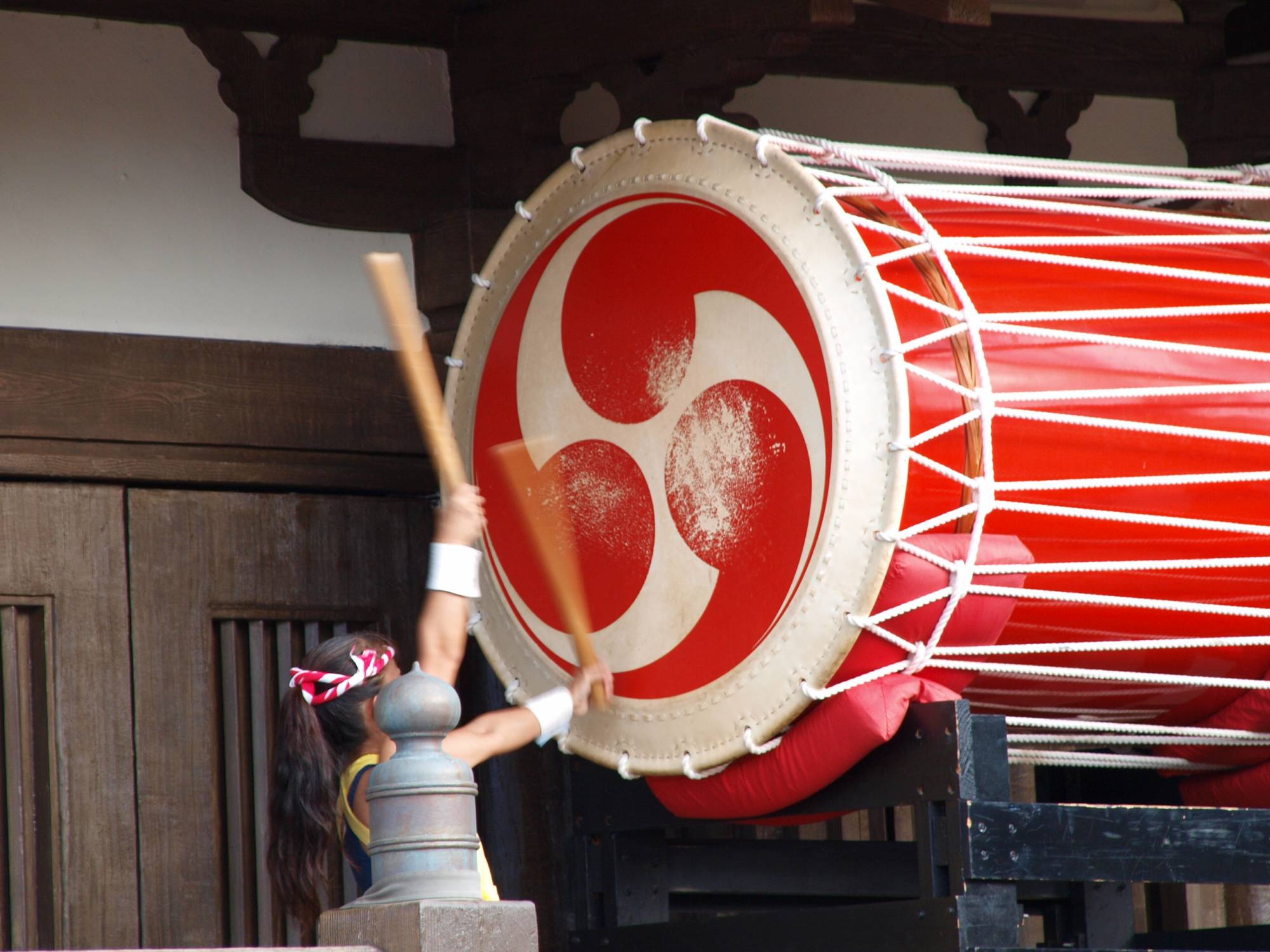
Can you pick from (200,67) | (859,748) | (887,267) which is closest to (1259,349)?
(887,267)

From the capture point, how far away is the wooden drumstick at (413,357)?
2404mm

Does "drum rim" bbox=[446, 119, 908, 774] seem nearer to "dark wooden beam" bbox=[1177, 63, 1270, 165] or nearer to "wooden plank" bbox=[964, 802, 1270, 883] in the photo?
"wooden plank" bbox=[964, 802, 1270, 883]

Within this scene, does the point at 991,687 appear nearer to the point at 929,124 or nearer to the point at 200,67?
the point at 929,124

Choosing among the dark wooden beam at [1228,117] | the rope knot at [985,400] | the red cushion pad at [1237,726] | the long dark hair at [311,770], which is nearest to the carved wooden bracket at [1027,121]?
the dark wooden beam at [1228,117]

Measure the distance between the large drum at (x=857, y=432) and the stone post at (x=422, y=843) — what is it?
0.60 metres

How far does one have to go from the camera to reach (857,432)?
90.4 inches

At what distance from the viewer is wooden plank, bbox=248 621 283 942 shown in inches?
117

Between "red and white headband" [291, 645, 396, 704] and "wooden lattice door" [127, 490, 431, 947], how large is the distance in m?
0.47

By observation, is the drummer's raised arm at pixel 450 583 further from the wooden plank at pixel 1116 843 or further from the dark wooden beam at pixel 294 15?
the dark wooden beam at pixel 294 15

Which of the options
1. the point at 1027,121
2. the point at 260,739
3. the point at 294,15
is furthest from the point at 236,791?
the point at 1027,121

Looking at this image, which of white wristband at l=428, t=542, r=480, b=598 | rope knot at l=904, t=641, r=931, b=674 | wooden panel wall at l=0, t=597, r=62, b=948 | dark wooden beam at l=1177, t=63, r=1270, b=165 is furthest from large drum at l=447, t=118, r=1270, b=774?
dark wooden beam at l=1177, t=63, r=1270, b=165

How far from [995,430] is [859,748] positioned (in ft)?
1.44

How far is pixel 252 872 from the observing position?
9.69ft

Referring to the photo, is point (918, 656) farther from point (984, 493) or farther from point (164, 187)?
point (164, 187)
